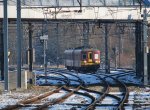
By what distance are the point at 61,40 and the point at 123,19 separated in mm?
59426

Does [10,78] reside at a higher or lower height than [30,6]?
lower

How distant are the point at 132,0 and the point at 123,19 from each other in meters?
1.51

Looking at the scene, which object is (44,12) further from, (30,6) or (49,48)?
(49,48)

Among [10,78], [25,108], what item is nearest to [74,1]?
[10,78]

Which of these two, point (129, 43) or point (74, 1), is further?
point (129, 43)

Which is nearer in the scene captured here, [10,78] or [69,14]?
[10,78]

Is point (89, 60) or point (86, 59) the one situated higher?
point (86, 59)

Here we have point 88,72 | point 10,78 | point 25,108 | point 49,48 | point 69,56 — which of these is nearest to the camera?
point 25,108

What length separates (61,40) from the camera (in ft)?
309

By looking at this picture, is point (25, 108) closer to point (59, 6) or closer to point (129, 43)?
point (59, 6)

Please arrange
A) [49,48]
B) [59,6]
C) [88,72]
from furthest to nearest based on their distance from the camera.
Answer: [49,48] < [88,72] < [59,6]

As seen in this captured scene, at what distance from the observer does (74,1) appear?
3534cm

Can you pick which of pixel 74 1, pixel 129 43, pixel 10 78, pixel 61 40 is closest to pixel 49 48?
pixel 61 40

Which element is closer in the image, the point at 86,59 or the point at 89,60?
the point at 86,59
